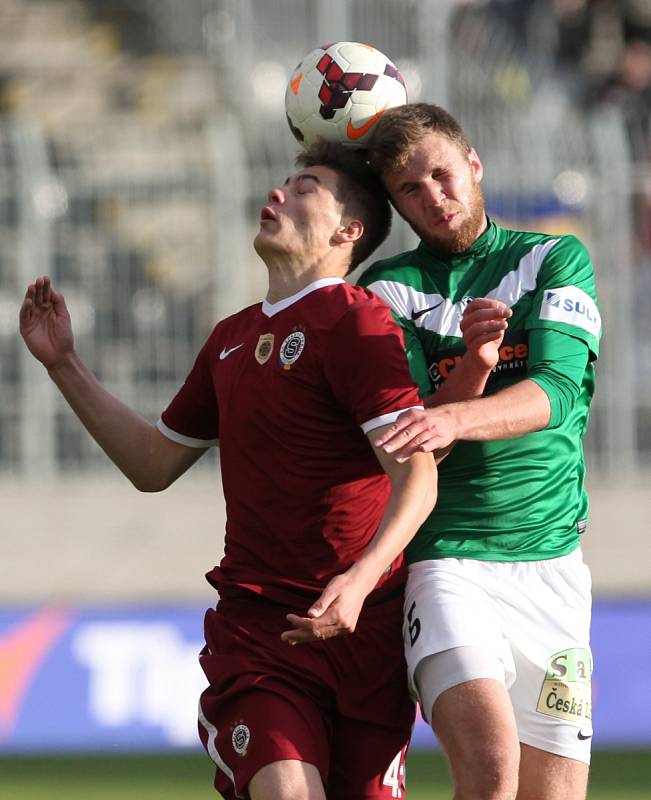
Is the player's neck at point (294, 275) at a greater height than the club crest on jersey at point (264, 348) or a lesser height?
greater

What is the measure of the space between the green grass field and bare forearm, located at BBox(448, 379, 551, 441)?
4288 millimetres


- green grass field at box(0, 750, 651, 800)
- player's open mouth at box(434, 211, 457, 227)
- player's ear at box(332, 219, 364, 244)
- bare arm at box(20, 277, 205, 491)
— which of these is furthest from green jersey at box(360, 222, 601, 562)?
green grass field at box(0, 750, 651, 800)

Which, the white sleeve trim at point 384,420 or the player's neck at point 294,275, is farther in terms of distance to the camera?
the player's neck at point 294,275

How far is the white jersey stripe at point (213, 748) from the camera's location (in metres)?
3.97

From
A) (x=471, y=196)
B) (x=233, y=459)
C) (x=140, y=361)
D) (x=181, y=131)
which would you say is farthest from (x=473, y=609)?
(x=181, y=131)

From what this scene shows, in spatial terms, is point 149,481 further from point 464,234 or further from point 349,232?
point 464,234

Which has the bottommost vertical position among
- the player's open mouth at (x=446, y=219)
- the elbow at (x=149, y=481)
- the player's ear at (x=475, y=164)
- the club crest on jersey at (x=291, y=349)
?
the elbow at (x=149, y=481)

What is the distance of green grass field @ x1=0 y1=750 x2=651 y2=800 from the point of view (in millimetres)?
7988

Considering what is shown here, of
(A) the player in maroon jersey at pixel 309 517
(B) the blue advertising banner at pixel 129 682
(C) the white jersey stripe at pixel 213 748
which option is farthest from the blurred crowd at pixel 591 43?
(C) the white jersey stripe at pixel 213 748

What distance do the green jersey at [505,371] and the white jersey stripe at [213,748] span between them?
0.80 m

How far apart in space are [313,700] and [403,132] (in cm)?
171

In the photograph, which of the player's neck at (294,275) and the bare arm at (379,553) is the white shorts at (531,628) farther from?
the player's neck at (294,275)

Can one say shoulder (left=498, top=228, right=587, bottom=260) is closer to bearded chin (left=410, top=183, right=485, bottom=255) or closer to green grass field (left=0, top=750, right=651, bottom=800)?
bearded chin (left=410, top=183, right=485, bottom=255)

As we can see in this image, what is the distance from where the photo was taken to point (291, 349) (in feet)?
13.4
